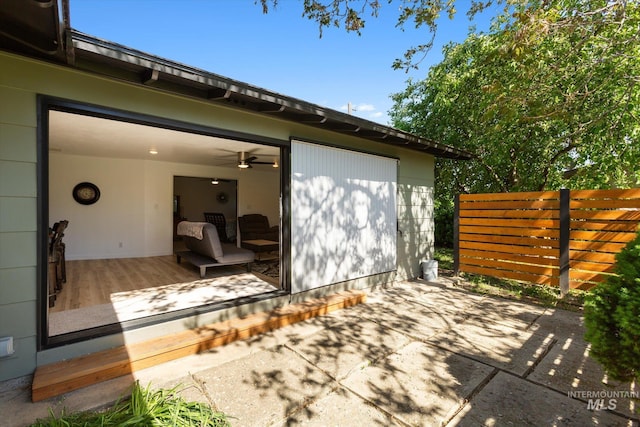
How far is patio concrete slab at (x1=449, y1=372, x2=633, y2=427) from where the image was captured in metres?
1.85

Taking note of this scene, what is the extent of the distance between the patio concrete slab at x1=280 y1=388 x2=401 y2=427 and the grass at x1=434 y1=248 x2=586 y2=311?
364 centimetres

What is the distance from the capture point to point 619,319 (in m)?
1.66

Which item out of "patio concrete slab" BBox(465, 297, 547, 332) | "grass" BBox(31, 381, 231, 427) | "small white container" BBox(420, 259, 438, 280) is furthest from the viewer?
"small white container" BBox(420, 259, 438, 280)

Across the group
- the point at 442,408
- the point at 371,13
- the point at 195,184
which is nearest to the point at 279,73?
the point at 371,13

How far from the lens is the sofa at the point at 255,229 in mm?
8523

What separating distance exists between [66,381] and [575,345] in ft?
14.7

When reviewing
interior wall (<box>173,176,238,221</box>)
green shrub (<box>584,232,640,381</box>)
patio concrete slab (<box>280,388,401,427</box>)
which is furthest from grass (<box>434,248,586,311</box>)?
interior wall (<box>173,176,238,221</box>)

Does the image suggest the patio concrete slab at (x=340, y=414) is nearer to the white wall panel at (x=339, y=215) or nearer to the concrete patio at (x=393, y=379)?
the concrete patio at (x=393, y=379)

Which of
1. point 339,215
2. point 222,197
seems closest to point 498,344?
point 339,215

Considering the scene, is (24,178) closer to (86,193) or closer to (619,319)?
(619,319)

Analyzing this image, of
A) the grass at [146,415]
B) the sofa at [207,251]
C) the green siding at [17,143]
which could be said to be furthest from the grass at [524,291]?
the green siding at [17,143]

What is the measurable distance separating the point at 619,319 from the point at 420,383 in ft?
4.35

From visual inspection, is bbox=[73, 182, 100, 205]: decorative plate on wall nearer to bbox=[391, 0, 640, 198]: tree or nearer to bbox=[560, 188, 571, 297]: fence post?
bbox=[391, 0, 640, 198]: tree

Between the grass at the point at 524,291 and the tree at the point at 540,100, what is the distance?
2608mm
